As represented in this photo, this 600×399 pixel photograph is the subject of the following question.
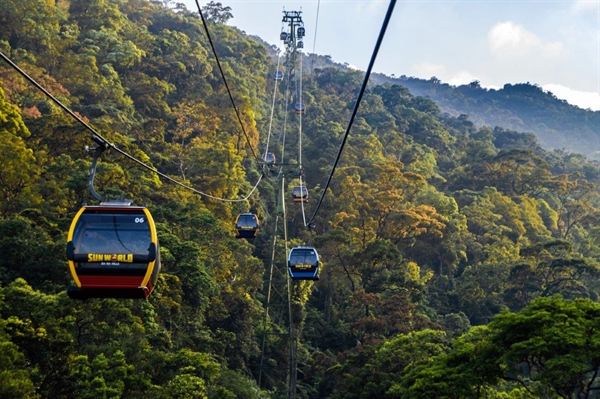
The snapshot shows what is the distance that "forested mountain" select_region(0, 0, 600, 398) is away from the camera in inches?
559

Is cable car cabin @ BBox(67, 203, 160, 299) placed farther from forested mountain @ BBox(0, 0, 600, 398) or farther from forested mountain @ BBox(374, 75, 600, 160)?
forested mountain @ BBox(374, 75, 600, 160)

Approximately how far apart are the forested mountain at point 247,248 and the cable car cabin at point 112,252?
20.1ft

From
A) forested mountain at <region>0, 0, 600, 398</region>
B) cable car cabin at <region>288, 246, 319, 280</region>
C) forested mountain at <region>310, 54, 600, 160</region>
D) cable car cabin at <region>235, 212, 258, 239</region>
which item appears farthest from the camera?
forested mountain at <region>310, 54, 600, 160</region>

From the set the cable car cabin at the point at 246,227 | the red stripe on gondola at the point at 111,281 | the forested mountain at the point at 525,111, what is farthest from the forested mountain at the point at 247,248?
the forested mountain at the point at 525,111

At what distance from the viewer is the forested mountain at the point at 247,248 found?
14195mm

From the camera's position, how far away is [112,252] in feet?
24.0

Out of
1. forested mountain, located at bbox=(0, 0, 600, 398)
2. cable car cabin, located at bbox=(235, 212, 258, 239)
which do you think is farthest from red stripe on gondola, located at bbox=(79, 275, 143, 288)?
cable car cabin, located at bbox=(235, 212, 258, 239)

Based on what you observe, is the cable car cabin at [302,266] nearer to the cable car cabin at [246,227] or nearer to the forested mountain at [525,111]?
the cable car cabin at [246,227]

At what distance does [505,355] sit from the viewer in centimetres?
1309

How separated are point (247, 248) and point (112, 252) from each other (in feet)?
71.3

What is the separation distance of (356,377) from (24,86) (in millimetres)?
20804

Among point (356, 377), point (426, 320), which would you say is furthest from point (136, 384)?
point (426, 320)

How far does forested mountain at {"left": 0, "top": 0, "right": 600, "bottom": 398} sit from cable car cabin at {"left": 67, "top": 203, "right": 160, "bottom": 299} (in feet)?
20.1

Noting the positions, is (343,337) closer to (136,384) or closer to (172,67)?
(136,384)
